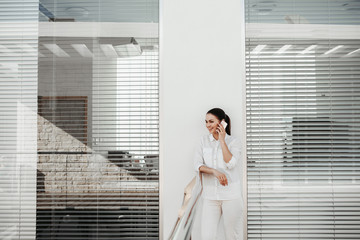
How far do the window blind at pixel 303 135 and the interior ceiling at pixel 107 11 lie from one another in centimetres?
100

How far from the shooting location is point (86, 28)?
119 inches

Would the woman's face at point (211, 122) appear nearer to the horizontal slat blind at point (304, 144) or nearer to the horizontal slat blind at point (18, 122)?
the horizontal slat blind at point (304, 144)

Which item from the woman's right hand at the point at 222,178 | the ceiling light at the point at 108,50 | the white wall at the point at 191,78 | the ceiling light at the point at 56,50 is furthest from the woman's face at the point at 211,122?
the ceiling light at the point at 56,50

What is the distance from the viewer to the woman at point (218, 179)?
265 cm

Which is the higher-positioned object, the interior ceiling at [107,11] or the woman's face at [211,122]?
the interior ceiling at [107,11]

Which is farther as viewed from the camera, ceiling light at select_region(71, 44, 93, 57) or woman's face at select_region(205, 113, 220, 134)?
ceiling light at select_region(71, 44, 93, 57)

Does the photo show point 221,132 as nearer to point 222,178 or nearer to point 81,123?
point 222,178

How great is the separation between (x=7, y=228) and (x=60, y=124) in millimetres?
1144

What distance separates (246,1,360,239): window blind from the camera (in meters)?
2.93

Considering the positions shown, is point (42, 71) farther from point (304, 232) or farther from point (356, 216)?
point (356, 216)

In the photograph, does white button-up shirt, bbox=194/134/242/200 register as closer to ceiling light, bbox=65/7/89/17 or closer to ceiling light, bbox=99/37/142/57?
ceiling light, bbox=99/37/142/57

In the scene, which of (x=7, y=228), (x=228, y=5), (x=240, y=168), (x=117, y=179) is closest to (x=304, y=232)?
(x=240, y=168)

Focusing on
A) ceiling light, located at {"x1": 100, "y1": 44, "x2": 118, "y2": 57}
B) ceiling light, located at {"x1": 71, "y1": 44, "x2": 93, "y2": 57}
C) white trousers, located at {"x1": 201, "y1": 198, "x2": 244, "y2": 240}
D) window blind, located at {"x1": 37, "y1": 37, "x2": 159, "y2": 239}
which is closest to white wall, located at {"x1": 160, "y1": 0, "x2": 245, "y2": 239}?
window blind, located at {"x1": 37, "y1": 37, "x2": 159, "y2": 239}

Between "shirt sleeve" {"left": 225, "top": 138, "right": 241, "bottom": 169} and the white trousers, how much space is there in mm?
330
